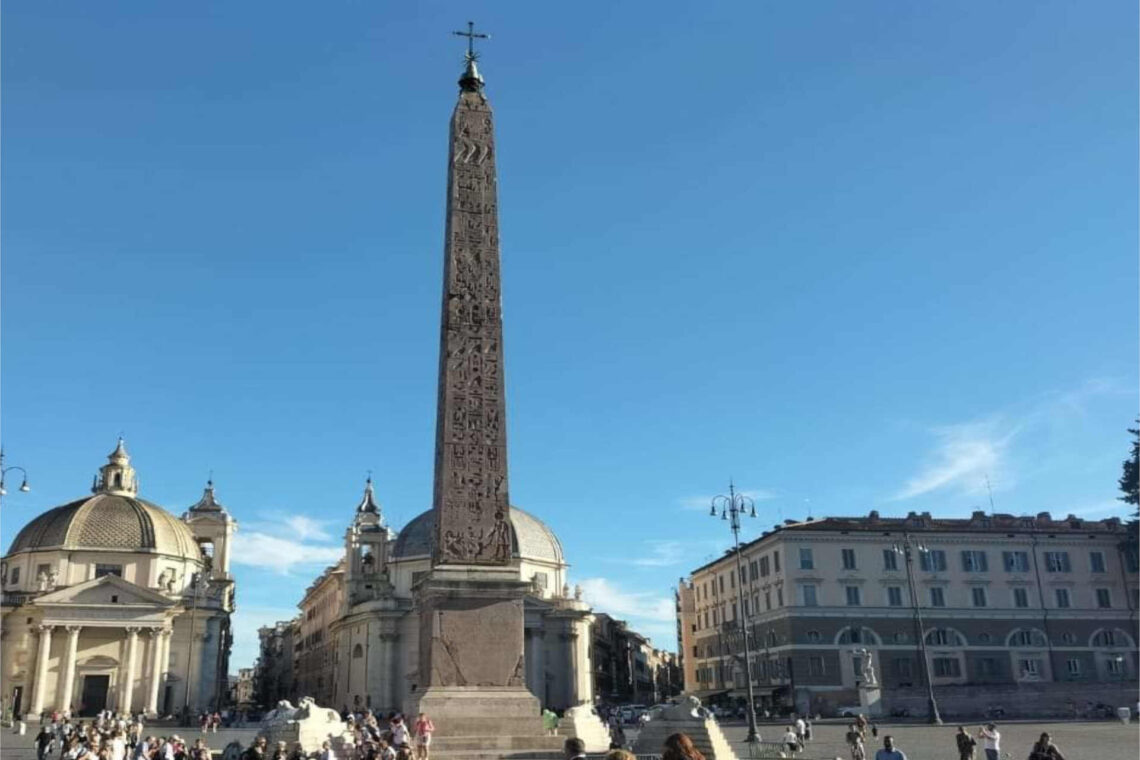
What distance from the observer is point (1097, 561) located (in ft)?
167

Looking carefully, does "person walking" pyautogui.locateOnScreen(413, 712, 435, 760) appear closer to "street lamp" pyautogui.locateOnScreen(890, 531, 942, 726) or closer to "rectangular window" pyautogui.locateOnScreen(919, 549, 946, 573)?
"street lamp" pyautogui.locateOnScreen(890, 531, 942, 726)

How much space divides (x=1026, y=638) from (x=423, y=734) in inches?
1687

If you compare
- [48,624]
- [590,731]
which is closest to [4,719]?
[48,624]

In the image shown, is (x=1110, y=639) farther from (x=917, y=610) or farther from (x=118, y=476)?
(x=118, y=476)

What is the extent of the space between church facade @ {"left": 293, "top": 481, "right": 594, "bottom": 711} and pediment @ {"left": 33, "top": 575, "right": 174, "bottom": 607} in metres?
11.6

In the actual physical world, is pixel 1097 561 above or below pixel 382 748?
above

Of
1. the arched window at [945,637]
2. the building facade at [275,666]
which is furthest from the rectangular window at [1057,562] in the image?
the building facade at [275,666]

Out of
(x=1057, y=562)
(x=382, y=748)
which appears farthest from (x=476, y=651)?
(x=1057, y=562)

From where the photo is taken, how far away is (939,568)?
49219mm

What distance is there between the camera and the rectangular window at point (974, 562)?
162 feet

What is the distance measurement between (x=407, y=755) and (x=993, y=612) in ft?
143

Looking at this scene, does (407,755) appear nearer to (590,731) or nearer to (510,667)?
(510,667)

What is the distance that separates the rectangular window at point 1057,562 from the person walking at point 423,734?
44318 mm

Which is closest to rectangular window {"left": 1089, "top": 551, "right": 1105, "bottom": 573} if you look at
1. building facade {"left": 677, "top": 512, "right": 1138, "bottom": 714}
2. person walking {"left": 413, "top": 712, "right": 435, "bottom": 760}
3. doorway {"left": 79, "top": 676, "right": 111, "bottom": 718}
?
building facade {"left": 677, "top": 512, "right": 1138, "bottom": 714}
